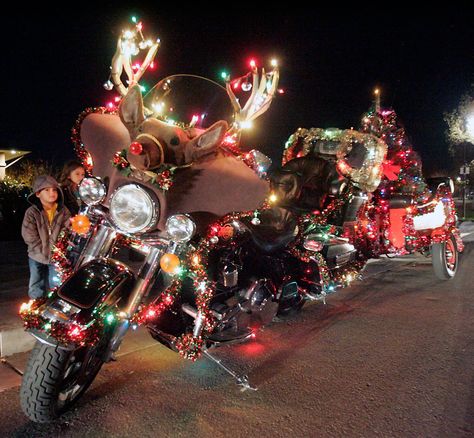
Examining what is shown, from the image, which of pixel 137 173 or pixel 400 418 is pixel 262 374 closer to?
pixel 400 418

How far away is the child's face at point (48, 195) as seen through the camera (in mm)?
4598

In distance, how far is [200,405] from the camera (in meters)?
3.11

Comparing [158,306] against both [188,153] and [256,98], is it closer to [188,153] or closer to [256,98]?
[188,153]

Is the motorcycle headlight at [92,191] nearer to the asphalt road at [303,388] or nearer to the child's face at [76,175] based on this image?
the asphalt road at [303,388]

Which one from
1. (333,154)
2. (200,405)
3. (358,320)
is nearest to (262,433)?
(200,405)

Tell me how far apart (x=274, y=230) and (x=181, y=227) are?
4.58 feet

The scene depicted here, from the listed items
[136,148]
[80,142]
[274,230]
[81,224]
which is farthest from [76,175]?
[136,148]

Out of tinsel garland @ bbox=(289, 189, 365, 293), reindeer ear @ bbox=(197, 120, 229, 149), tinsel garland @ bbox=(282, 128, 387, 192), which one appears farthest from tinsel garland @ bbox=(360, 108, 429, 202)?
reindeer ear @ bbox=(197, 120, 229, 149)

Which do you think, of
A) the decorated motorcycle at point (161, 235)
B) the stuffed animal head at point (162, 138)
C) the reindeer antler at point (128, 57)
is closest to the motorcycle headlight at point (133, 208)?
the decorated motorcycle at point (161, 235)

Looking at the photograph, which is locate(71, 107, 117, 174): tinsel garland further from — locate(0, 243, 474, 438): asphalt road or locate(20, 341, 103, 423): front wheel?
locate(0, 243, 474, 438): asphalt road

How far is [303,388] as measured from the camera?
3391 mm

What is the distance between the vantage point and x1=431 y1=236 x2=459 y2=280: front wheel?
7.05 m

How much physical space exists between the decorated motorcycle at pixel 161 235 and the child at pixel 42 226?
1.48m

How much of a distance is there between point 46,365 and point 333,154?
420 cm
